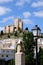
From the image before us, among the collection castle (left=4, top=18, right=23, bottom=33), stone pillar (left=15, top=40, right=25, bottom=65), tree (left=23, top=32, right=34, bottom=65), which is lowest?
stone pillar (left=15, top=40, right=25, bottom=65)

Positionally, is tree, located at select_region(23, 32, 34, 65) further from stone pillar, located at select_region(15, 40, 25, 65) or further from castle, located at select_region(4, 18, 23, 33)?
castle, located at select_region(4, 18, 23, 33)

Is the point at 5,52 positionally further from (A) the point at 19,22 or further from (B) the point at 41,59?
(A) the point at 19,22

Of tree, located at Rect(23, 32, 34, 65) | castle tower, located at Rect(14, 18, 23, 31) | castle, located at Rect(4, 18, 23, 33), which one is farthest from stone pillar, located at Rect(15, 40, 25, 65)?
castle tower, located at Rect(14, 18, 23, 31)

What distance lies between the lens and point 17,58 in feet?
59.0

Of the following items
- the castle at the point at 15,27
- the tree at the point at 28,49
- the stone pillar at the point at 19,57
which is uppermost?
the castle at the point at 15,27

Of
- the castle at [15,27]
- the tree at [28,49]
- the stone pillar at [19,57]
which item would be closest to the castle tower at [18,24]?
the castle at [15,27]

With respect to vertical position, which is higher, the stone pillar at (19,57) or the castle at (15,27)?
the castle at (15,27)

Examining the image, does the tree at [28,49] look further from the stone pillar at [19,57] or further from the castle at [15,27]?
the castle at [15,27]

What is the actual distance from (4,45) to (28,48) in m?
31.5

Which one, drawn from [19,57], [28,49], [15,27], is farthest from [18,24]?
[19,57]

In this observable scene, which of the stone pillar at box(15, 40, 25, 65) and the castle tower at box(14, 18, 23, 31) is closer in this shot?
the stone pillar at box(15, 40, 25, 65)

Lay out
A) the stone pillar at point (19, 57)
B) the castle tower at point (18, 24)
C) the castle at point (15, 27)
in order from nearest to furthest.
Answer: the stone pillar at point (19, 57), the castle at point (15, 27), the castle tower at point (18, 24)

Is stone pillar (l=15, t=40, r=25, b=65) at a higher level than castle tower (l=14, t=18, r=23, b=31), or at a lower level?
lower

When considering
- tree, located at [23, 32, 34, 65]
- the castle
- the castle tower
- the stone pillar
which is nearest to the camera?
the stone pillar
